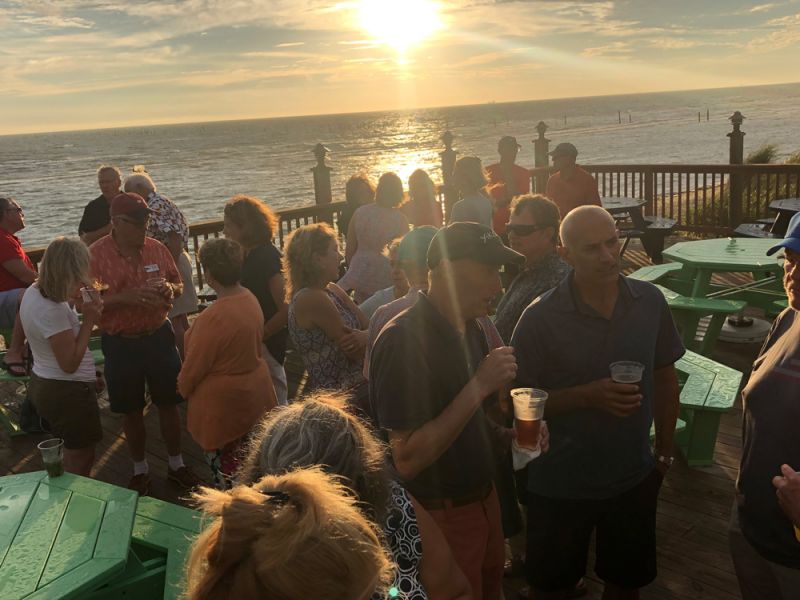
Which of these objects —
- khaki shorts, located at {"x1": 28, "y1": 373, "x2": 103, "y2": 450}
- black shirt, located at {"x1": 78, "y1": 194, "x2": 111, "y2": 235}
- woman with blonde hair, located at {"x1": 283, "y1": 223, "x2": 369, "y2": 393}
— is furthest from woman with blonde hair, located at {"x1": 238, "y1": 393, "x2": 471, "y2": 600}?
black shirt, located at {"x1": 78, "y1": 194, "x2": 111, "y2": 235}

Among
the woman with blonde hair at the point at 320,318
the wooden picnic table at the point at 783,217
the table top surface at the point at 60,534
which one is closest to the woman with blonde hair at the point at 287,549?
the table top surface at the point at 60,534

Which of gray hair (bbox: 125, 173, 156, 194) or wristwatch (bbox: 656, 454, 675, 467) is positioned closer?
wristwatch (bbox: 656, 454, 675, 467)

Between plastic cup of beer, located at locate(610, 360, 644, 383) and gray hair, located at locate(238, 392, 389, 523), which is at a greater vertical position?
gray hair, located at locate(238, 392, 389, 523)

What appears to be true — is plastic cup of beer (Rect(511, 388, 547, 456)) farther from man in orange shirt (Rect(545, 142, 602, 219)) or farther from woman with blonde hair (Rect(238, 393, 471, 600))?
man in orange shirt (Rect(545, 142, 602, 219))

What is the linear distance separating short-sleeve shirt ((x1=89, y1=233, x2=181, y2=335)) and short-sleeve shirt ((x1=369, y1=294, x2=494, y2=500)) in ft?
7.31

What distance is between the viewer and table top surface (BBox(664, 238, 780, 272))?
212 inches

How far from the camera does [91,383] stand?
3605mm

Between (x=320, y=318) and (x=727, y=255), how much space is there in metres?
4.07

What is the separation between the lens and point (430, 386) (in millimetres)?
2051

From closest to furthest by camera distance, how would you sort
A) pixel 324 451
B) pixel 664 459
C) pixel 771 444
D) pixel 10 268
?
pixel 324 451, pixel 771 444, pixel 664 459, pixel 10 268

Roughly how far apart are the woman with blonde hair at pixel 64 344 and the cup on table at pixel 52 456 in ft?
2.28

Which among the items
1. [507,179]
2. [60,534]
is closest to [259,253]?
[60,534]

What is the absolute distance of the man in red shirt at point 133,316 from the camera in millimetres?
3846

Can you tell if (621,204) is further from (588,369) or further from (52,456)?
(52,456)
